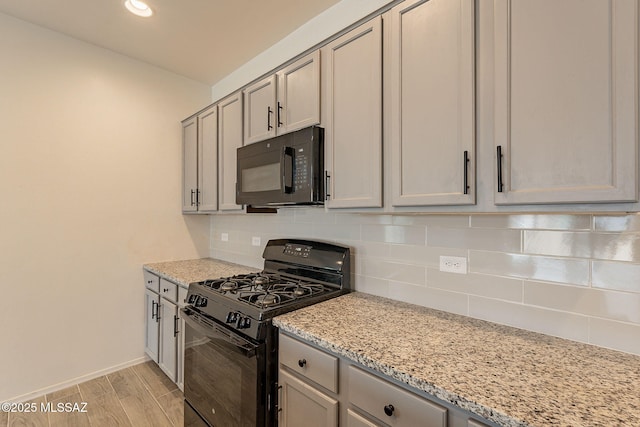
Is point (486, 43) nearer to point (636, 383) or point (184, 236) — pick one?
point (636, 383)

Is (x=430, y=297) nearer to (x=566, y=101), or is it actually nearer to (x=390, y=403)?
(x=390, y=403)

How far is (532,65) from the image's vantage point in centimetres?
97

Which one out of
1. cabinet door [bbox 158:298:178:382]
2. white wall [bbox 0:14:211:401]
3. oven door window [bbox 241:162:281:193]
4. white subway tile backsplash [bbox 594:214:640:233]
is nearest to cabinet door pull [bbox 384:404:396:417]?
white subway tile backsplash [bbox 594:214:640:233]

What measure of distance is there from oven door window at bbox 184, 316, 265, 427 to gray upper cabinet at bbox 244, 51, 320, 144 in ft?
4.01

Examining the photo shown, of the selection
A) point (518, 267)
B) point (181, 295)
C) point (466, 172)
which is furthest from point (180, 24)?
point (518, 267)

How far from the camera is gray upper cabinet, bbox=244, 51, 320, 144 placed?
1.69 meters

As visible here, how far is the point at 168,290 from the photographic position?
7.75 ft

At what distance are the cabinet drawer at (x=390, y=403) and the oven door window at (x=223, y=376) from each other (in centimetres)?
49

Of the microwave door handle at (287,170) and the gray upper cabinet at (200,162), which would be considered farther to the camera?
the gray upper cabinet at (200,162)


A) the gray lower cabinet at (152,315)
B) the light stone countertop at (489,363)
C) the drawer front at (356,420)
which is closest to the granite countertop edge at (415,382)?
the light stone countertop at (489,363)

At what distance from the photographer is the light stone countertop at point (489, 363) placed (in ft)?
2.46

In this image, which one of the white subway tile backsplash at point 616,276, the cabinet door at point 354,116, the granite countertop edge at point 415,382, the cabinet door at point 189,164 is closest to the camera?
the granite countertop edge at point 415,382

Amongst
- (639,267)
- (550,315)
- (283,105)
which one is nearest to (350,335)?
(550,315)

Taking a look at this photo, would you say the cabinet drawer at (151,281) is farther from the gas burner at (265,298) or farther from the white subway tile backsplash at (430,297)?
the white subway tile backsplash at (430,297)
